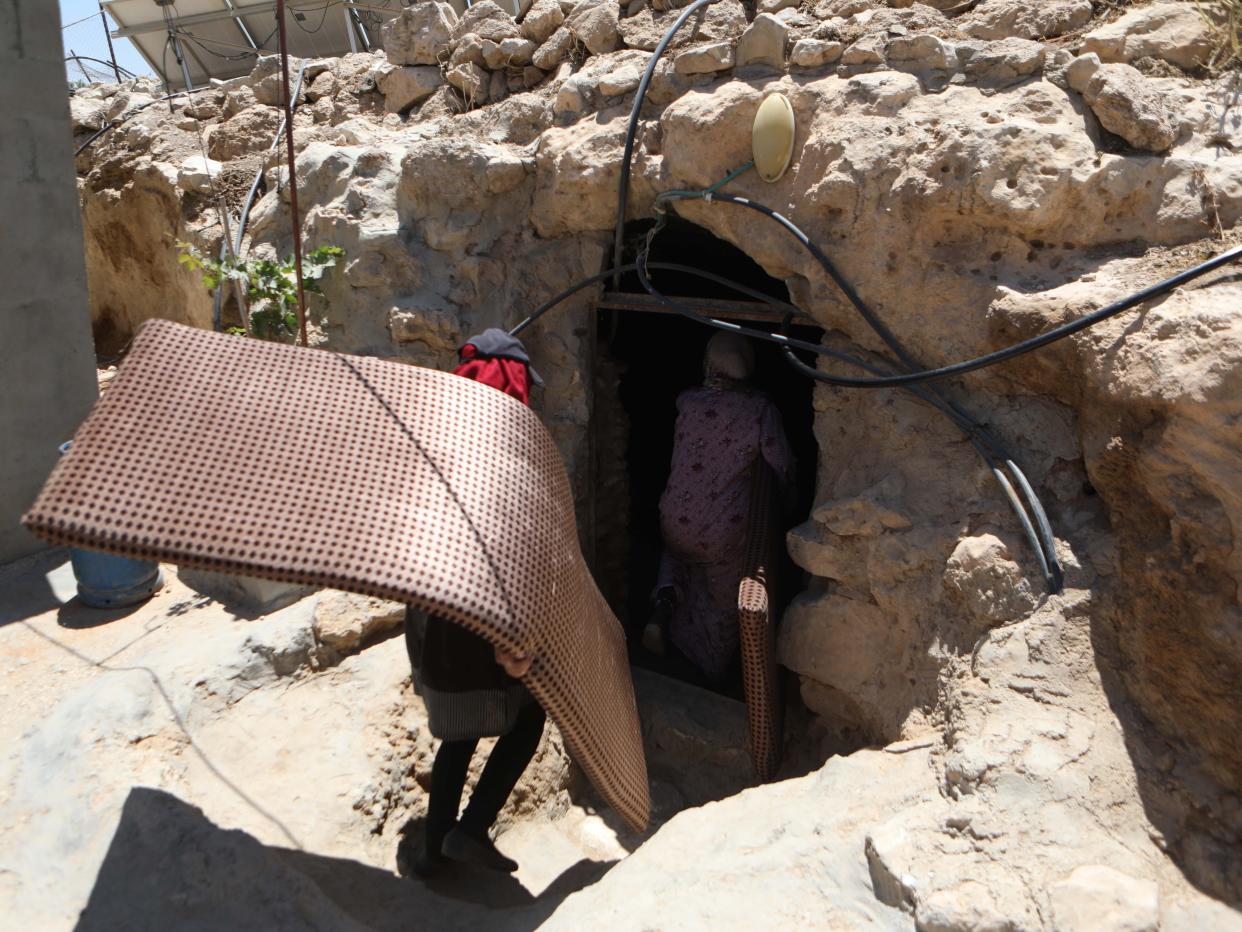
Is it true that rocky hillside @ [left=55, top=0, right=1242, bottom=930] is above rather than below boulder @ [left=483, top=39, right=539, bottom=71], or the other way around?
below

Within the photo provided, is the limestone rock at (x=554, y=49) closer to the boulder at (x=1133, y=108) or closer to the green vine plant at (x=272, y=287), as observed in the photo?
the green vine plant at (x=272, y=287)

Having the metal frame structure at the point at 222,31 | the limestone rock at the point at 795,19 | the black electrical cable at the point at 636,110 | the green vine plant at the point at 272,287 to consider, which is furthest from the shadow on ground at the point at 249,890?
the metal frame structure at the point at 222,31

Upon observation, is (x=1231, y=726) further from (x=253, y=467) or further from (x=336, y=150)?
(x=336, y=150)

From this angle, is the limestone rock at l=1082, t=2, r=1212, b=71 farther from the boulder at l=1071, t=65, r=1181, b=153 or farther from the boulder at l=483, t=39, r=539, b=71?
the boulder at l=483, t=39, r=539, b=71

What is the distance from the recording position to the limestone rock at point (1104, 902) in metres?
2.00

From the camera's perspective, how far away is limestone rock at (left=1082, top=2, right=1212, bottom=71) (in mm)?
2979

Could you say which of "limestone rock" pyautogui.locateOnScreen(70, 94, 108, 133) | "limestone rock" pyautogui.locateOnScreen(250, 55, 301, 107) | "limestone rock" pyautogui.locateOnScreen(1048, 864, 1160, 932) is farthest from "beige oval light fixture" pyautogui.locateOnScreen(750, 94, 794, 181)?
"limestone rock" pyautogui.locateOnScreen(70, 94, 108, 133)

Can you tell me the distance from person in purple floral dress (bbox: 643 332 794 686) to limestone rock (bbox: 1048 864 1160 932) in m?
2.08

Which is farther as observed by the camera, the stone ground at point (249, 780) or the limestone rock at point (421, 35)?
the limestone rock at point (421, 35)

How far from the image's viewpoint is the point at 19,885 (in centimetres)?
256

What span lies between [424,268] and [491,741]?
1947mm

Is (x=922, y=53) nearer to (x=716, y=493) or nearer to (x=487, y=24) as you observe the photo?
(x=716, y=493)

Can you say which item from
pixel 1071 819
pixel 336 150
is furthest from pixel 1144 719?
pixel 336 150

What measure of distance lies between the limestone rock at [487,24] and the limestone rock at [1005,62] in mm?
2210
